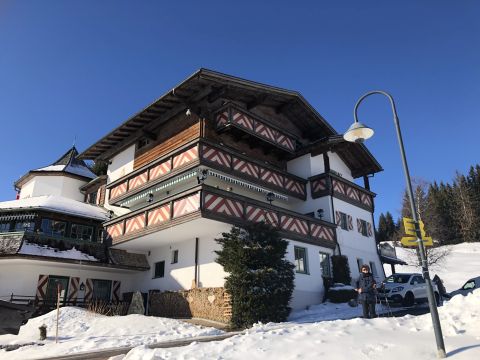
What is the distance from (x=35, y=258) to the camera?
20.4m

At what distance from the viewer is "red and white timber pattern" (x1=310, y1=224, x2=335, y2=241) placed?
22964mm

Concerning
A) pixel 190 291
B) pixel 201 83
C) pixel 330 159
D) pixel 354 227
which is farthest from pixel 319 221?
pixel 201 83

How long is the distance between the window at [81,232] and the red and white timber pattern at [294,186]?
12550mm

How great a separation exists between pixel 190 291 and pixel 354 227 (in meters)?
12.9

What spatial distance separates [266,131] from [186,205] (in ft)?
28.5

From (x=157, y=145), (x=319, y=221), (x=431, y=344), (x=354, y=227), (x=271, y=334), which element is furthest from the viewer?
(x=354, y=227)

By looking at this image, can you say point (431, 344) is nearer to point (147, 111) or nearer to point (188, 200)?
point (188, 200)

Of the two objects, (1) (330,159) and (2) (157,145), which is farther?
(1) (330,159)

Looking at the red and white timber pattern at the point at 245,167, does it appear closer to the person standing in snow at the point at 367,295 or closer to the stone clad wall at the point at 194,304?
the stone clad wall at the point at 194,304

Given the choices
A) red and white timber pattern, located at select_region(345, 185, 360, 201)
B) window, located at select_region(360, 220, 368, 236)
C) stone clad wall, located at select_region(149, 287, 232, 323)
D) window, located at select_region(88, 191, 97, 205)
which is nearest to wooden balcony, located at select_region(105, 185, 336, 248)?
stone clad wall, located at select_region(149, 287, 232, 323)

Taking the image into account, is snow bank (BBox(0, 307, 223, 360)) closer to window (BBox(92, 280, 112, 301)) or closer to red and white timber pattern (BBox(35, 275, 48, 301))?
red and white timber pattern (BBox(35, 275, 48, 301))

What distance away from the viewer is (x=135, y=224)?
21719 millimetres

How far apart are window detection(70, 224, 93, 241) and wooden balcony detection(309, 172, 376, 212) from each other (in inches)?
564

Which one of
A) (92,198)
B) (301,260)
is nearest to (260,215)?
(301,260)
